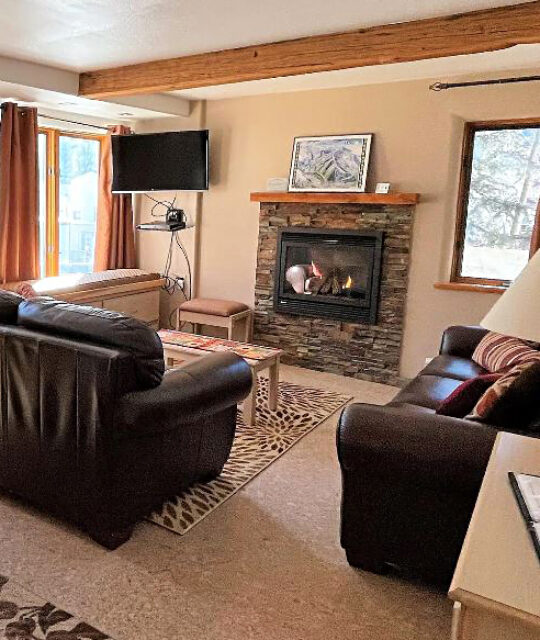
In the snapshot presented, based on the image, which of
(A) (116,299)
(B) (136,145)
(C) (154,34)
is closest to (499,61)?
(C) (154,34)

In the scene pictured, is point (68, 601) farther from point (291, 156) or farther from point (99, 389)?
point (291, 156)

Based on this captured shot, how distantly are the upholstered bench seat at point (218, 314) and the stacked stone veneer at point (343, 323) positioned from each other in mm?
123

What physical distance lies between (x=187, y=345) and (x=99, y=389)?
1.70 m

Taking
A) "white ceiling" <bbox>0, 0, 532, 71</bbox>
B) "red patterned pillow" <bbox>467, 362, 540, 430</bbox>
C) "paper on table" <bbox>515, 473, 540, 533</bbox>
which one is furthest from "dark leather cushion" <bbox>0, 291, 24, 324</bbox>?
"paper on table" <bbox>515, 473, 540, 533</bbox>

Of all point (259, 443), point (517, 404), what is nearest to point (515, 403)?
point (517, 404)

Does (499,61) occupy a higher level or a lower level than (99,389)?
higher

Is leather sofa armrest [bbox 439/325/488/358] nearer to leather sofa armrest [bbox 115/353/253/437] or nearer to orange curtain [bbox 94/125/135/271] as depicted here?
leather sofa armrest [bbox 115/353/253/437]

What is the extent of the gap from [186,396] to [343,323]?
2796mm

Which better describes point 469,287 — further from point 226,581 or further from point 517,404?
point 226,581

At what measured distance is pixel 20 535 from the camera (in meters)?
2.26

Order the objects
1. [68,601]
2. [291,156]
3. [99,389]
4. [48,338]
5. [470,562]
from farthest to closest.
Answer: [291,156] < [48,338] < [99,389] < [68,601] < [470,562]

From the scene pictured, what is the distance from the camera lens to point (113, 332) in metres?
2.11

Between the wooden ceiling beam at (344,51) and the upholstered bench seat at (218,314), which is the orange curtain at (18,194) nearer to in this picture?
the wooden ceiling beam at (344,51)

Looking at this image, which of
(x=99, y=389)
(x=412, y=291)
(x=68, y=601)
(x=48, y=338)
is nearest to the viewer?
(x=68, y=601)
